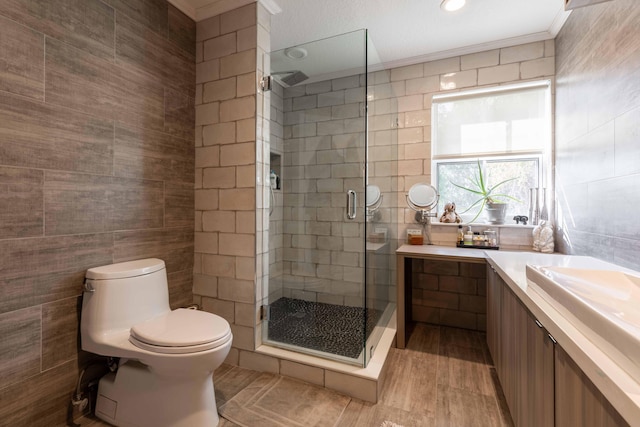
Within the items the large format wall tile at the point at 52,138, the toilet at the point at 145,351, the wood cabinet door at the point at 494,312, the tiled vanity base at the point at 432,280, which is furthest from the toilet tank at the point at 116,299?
the wood cabinet door at the point at 494,312

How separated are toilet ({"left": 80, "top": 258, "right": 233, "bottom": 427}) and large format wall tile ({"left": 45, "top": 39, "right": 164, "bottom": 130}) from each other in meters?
0.90

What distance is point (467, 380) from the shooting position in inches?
74.4

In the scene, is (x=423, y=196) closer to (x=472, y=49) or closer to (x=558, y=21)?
(x=472, y=49)

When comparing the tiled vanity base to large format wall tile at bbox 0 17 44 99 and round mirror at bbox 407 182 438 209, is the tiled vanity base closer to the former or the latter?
round mirror at bbox 407 182 438 209

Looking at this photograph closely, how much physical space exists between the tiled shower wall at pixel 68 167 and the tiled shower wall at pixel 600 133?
2.61m

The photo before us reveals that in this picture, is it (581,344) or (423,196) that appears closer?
(581,344)

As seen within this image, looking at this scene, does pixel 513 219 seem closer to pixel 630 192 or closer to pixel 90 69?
pixel 630 192

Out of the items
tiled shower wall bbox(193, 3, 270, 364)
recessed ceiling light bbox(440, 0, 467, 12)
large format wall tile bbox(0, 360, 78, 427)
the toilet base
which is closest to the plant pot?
recessed ceiling light bbox(440, 0, 467, 12)

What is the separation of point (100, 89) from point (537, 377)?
250 cm

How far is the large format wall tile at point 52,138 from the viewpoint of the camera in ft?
4.23

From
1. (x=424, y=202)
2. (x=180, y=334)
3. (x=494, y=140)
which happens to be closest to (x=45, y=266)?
(x=180, y=334)

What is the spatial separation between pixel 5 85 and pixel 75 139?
32 cm

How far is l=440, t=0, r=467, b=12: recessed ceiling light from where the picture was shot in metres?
1.98

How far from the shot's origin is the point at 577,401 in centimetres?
74
